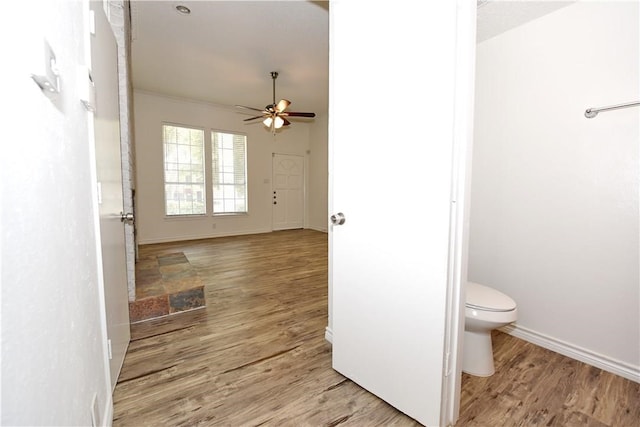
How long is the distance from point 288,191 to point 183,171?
250cm

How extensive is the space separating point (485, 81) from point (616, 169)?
1.08 metres

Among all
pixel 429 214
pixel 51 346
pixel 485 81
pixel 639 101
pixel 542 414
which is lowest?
pixel 542 414

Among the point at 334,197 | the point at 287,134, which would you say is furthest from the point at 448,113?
the point at 287,134

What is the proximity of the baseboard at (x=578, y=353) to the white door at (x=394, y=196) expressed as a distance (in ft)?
4.08

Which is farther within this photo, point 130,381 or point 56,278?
point 130,381

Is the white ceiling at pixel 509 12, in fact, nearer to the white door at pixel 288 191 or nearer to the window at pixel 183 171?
the window at pixel 183 171

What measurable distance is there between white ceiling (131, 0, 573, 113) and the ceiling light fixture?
4cm

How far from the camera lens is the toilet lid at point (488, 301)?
5.41ft

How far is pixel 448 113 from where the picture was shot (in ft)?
3.93

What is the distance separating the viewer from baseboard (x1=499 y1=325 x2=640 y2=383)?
173 cm

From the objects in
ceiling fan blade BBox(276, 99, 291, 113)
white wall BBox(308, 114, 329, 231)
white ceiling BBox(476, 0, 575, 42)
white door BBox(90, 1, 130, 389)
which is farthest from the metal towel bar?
white wall BBox(308, 114, 329, 231)

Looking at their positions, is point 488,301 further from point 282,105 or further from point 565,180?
point 282,105

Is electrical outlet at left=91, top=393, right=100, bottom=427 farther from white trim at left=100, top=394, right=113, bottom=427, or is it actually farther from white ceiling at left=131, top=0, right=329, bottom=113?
white ceiling at left=131, top=0, right=329, bottom=113

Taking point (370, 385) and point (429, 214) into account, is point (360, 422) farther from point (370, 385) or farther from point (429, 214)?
point (429, 214)
